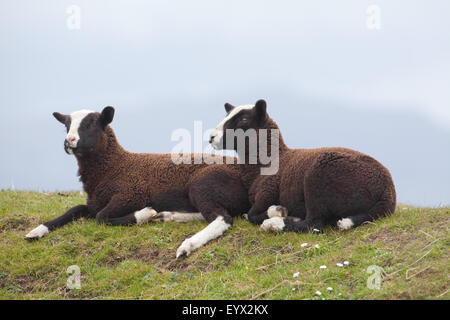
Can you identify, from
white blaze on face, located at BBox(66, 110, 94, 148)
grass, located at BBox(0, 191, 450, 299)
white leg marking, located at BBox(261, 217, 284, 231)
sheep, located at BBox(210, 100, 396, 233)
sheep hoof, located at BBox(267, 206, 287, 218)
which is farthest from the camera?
white blaze on face, located at BBox(66, 110, 94, 148)

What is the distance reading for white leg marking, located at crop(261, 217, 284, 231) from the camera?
9.45 m

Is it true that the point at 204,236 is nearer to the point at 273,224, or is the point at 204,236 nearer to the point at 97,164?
the point at 273,224

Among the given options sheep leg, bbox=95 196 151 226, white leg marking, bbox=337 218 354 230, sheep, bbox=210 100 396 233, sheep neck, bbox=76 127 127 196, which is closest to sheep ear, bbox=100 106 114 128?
sheep neck, bbox=76 127 127 196

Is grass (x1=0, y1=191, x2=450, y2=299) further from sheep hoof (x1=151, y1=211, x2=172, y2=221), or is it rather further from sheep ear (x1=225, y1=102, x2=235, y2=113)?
sheep ear (x1=225, y1=102, x2=235, y2=113)

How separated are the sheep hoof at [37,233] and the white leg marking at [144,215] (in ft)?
6.34

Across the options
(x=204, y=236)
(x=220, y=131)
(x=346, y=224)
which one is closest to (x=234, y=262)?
(x=204, y=236)

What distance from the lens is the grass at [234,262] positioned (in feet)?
23.4

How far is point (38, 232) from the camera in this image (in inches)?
418

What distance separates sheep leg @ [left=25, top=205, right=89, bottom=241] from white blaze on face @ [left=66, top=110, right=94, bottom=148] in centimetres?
156

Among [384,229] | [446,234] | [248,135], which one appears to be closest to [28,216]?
[248,135]

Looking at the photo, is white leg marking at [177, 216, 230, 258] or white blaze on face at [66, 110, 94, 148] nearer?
white leg marking at [177, 216, 230, 258]
